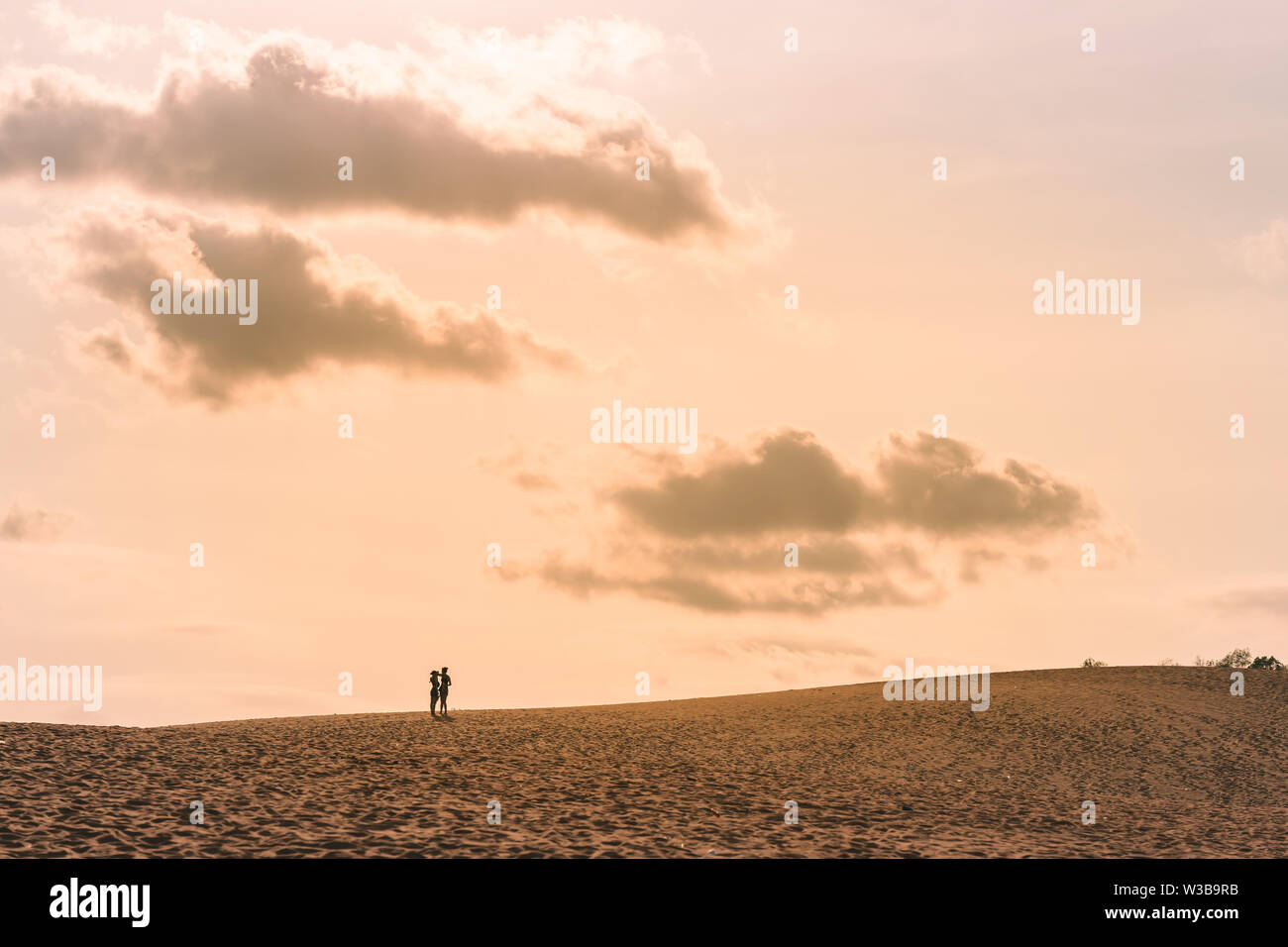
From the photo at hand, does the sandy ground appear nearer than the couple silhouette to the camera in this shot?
Yes

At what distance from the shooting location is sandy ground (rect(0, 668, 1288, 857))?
2339 cm

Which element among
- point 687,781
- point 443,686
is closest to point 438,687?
point 443,686

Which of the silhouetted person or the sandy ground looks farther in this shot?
the silhouetted person

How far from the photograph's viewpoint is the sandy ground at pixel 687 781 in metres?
23.4

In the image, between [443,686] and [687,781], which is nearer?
[687,781]

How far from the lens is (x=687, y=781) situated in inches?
1240

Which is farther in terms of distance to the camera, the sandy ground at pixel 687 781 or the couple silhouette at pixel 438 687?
the couple silhouette at pixel 438 687

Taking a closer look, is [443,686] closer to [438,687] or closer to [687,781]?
[438,687]

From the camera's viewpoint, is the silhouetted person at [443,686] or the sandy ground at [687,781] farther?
the silhouetted person at [443,686]

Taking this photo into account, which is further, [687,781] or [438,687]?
[438,687]
